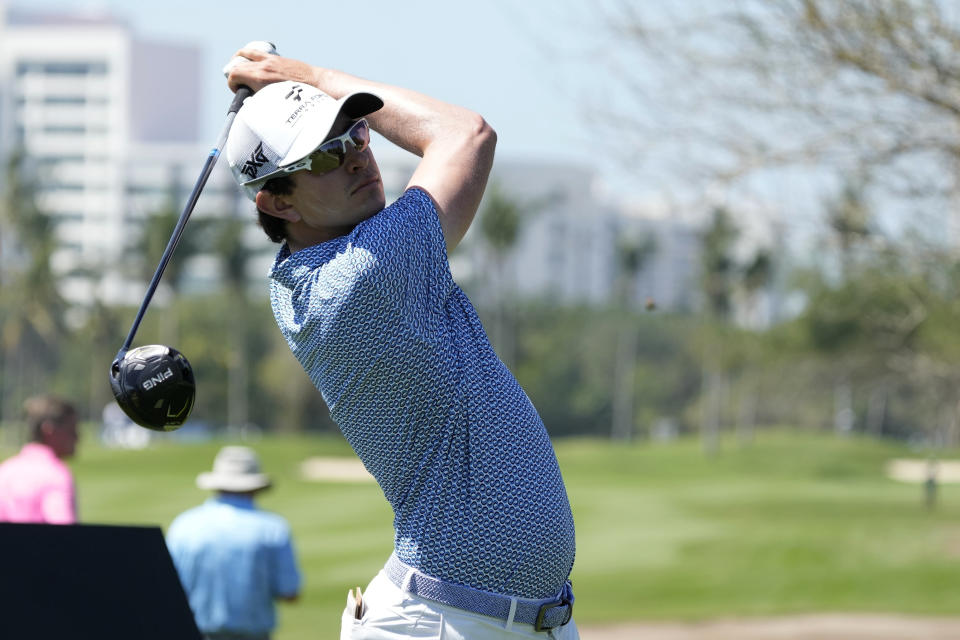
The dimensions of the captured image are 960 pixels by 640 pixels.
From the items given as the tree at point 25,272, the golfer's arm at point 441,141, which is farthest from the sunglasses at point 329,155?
the tree at point 25,272

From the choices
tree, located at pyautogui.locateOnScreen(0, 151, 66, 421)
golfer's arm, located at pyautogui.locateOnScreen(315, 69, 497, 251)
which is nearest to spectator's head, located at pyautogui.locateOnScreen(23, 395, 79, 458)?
golfer's arm, located at pyautogui.locateOnScreen(315, 69, 497, 251)

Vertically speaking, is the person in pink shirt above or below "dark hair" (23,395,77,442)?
below

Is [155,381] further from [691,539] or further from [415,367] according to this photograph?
[691,539]

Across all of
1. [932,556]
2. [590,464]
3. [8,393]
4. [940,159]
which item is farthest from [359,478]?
[8,393]

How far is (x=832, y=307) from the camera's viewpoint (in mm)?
25922

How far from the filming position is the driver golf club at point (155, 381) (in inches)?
101

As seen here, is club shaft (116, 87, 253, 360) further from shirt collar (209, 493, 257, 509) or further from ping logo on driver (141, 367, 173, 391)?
shirt collar (209, 493, 257, 509)

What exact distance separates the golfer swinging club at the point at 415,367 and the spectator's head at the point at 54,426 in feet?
13.0

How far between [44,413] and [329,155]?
13.9 feet

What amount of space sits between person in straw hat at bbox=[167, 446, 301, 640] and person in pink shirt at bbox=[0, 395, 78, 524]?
614mm

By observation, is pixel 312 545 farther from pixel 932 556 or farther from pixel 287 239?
pixel 287 239

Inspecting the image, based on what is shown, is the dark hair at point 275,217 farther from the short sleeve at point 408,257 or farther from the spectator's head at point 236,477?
the spectator's head at point 236,477

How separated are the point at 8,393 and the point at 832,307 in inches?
2630

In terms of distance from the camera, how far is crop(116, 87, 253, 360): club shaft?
8.46 feet
